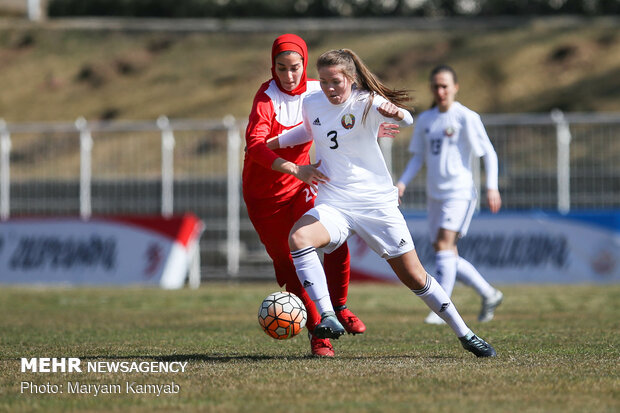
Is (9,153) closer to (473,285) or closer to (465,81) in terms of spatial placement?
(473,285)

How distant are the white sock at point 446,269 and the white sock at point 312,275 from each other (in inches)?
137

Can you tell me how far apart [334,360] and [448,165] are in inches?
155

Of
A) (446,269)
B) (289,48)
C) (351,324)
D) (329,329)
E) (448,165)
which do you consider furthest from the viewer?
(448,165)

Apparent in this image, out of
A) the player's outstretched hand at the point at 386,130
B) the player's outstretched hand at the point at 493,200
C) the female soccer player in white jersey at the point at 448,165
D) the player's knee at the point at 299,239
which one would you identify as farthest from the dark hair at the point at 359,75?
the female soccer player in white jersey at the point at 448,165

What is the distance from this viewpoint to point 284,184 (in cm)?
748

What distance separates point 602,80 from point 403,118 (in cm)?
3751

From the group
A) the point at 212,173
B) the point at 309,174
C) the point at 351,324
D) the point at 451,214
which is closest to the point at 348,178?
the point at 309,174

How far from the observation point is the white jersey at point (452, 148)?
33.7 feet

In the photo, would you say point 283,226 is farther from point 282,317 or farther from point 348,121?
point 348,121

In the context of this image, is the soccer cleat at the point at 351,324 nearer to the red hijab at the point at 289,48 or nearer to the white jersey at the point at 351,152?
the white jersey at the point at 351,152

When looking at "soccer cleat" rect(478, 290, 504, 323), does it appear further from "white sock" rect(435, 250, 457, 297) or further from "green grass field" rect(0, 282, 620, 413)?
"white sock" rect(435, 250, 457, 297)

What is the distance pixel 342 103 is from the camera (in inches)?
268

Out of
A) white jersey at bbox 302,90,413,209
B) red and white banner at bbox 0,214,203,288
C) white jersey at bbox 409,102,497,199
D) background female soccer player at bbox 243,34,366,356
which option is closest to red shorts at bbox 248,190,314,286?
background female soccer player at bbox 243,34,366,356

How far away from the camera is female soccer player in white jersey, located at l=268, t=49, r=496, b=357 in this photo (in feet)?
22.0
